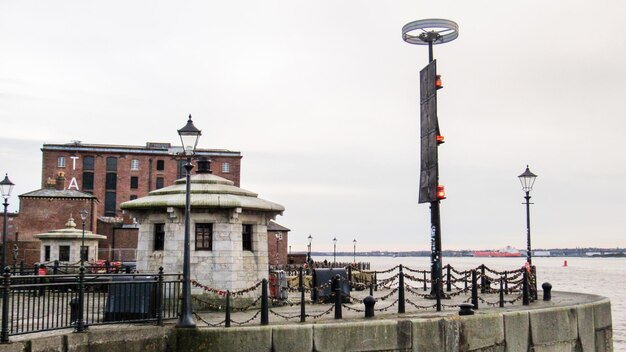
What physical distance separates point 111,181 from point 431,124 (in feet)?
220

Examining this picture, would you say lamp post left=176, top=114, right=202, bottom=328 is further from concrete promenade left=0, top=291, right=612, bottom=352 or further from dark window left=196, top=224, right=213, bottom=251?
dark window left=196, top=224, right=213, bottom=251

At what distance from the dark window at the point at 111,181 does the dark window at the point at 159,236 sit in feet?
220

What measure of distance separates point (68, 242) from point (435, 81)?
23.4 metres

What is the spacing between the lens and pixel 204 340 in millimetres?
13242

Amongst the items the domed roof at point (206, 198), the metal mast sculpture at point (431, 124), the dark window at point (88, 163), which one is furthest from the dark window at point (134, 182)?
the domed roof at point (206, 198)

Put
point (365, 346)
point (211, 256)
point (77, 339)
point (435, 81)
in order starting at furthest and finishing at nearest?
point (435, 81) → point (211, 256) → point (365, 346) → point (77, 339)

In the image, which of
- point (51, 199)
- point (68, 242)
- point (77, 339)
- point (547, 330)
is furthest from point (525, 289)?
point (51, 199)

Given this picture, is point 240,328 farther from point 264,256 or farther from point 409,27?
point 409,27

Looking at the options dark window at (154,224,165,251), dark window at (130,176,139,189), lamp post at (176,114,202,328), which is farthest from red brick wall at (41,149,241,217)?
lamp post at (176,114,202,328)

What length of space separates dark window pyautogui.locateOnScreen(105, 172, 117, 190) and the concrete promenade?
2680 inches

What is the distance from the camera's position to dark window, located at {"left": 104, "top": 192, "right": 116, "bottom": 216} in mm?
81188

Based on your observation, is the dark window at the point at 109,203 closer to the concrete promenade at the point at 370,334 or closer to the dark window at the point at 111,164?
the dark window at the point at 111,164

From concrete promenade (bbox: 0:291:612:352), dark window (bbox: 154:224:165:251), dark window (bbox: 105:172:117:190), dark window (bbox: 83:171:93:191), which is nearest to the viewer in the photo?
concrete promenade (bbox: 0:291:612:352)

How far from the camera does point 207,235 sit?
1722 cm
